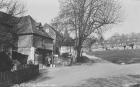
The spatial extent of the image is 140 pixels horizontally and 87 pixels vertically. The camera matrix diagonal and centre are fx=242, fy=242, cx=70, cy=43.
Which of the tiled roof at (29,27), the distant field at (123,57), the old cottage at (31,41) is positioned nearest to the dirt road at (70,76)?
the old cottage at (31,41)

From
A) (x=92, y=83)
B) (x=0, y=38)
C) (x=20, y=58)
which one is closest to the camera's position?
(x=92, y=83)

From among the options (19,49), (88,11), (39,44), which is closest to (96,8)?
(88,11)

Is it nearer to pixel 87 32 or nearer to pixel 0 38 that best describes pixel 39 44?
pixel 87 32

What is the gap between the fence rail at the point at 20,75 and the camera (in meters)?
26.1

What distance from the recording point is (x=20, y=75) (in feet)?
92.8

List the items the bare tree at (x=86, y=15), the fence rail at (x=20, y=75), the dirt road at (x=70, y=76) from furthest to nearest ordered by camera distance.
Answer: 1. the bare tree at (x=86, y=15)
2. the fence rail at (x=20, y=75)
3. the dirt road at (x=70, y=76)

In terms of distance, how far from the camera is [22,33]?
4950cm

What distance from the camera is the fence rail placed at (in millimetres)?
26092

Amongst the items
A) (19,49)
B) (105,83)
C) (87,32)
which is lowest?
(105,83)

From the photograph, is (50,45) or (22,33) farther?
→ (50,45)

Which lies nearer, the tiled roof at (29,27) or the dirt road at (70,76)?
the dirt road at (70,76)

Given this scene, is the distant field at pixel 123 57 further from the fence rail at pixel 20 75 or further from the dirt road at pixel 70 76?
the fence rail at pixel 20 75

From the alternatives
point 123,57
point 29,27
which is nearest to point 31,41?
point 29,27

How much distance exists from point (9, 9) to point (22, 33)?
16.9m
